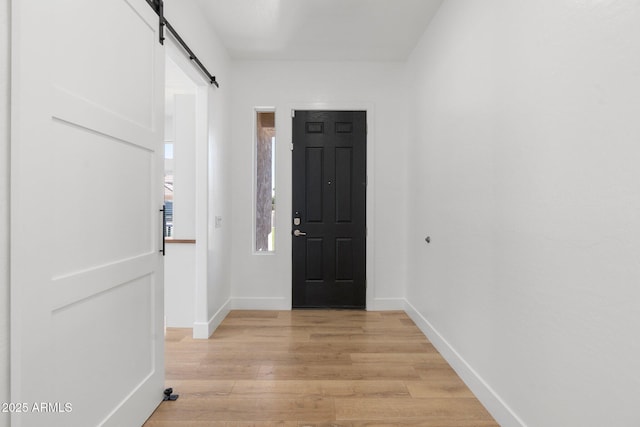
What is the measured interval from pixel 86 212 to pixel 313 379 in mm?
1687

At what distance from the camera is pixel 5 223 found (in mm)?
1073

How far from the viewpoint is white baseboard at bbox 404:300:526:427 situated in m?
1.78

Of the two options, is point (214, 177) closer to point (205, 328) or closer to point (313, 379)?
point (205, 328)

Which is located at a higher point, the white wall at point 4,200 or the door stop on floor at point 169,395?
the white wall at point 4,200

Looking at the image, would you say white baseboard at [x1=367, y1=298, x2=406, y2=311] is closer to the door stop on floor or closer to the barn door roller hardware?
the door stop on floor

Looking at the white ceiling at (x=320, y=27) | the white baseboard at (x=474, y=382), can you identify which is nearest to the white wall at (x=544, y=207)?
the white baseboard at (x=474, y=382)

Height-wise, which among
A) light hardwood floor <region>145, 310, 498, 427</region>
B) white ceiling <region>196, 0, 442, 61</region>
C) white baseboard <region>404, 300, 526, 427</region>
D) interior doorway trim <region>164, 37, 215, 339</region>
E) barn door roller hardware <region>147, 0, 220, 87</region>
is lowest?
light hardwood floor <region>145, 310, 498, 427</region>

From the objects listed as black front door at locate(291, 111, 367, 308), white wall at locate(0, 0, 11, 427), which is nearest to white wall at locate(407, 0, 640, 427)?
black front door at locate(291, 111, 367, 308)

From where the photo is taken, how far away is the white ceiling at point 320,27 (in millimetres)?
2799

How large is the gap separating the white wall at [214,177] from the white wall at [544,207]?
1953mm

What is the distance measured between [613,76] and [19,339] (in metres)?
2.11

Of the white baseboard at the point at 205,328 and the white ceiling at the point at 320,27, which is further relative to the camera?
the white baseboard at the point at 205,328

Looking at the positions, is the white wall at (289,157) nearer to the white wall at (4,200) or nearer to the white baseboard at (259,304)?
the white baseboard at (259,304)

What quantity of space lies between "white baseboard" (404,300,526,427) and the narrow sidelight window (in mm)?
1915
